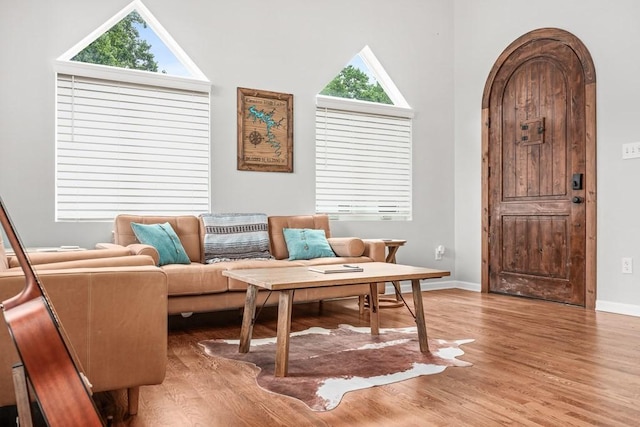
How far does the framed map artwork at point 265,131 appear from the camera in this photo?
4.42m

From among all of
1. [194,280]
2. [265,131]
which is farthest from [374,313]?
[265,131]

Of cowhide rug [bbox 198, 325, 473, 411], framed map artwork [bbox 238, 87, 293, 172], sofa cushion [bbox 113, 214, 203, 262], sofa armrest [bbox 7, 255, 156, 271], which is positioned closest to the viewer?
sofa armrest [bbox 7, 255, 156, 271]

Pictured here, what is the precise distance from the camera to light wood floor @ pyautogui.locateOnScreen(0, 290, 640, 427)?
1.92 meters

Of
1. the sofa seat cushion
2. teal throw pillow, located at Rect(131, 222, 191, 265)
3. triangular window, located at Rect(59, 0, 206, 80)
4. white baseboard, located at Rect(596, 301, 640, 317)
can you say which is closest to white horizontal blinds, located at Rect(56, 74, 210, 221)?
triangular window, located at Rect(59, 0, 206, 80)

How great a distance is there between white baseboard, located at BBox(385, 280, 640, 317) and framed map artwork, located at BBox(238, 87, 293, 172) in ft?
5.60

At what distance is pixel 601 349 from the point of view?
2920 millimetres

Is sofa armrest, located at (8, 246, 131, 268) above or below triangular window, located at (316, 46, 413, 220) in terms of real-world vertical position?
below

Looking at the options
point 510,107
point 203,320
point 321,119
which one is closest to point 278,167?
point 321,119

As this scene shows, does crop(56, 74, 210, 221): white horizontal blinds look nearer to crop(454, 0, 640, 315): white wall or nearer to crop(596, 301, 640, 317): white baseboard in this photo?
crop(454, 0, 640, 315): white wall

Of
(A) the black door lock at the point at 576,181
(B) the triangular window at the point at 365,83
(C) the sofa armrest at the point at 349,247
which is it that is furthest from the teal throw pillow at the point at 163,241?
(A) the black door lock at the point at 576,181

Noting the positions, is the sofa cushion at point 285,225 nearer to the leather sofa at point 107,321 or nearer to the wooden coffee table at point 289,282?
the wooden coffee table at point 289,282

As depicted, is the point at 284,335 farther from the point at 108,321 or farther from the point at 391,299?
the point at 391,299

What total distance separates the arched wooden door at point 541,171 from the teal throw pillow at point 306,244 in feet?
6.39

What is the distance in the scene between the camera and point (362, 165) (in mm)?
5141
